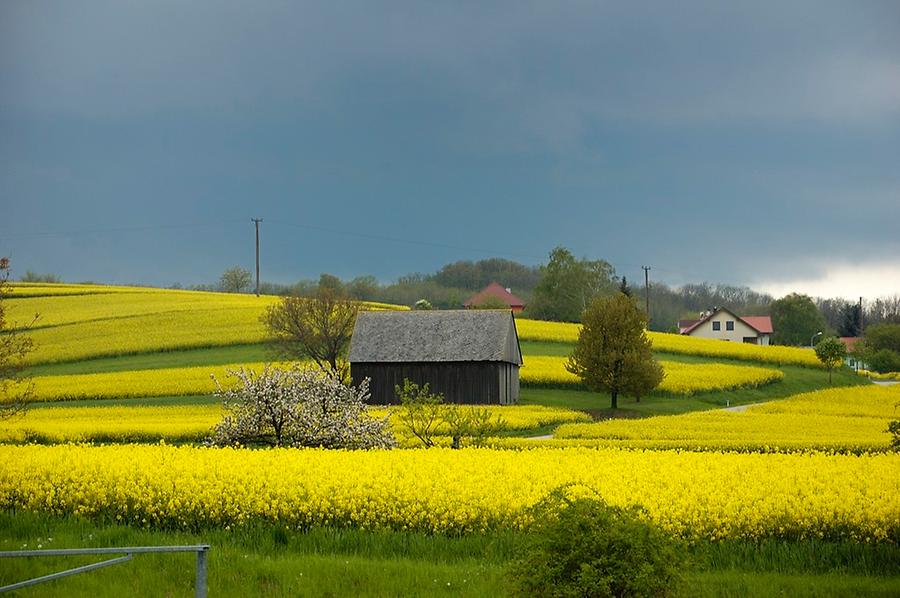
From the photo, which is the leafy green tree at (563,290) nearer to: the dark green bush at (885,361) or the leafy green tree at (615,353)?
the dark green bush at (885,361)

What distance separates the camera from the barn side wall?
55531 mm

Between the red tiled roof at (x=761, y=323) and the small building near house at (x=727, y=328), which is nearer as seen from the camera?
the small building near house at (x=727, y=328)

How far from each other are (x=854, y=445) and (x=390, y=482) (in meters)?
21.7

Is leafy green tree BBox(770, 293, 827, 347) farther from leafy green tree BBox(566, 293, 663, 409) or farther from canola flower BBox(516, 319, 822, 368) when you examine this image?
leafy green tree BBox(566, 293, 663, 409)

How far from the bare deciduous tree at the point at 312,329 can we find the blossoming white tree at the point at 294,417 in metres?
35.7

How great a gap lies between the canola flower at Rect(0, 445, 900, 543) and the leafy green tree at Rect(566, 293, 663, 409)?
35716 mm

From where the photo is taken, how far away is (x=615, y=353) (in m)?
54.6

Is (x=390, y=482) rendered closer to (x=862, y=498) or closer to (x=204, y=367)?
(x=862, y=498)

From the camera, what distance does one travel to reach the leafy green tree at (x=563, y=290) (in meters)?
127

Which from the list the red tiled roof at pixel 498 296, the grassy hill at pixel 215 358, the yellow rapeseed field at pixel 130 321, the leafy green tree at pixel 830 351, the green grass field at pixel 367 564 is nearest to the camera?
the green grass field at pixel 367 564

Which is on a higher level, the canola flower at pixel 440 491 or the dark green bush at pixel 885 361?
the dark green bush at pixel 885 361

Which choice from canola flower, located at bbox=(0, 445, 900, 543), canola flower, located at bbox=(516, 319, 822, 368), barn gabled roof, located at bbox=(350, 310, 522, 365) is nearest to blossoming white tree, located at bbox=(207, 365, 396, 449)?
canola flower, located at bbox=(0, 445, 900, 543)

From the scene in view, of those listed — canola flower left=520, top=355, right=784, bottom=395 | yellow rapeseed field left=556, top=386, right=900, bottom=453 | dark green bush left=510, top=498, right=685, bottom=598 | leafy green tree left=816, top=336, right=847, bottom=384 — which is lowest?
yellow rapeseed field left=556, top=386, right=900, bottom=453

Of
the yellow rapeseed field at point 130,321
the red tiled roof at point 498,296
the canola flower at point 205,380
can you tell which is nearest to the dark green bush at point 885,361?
the canola flower at point 205,380
